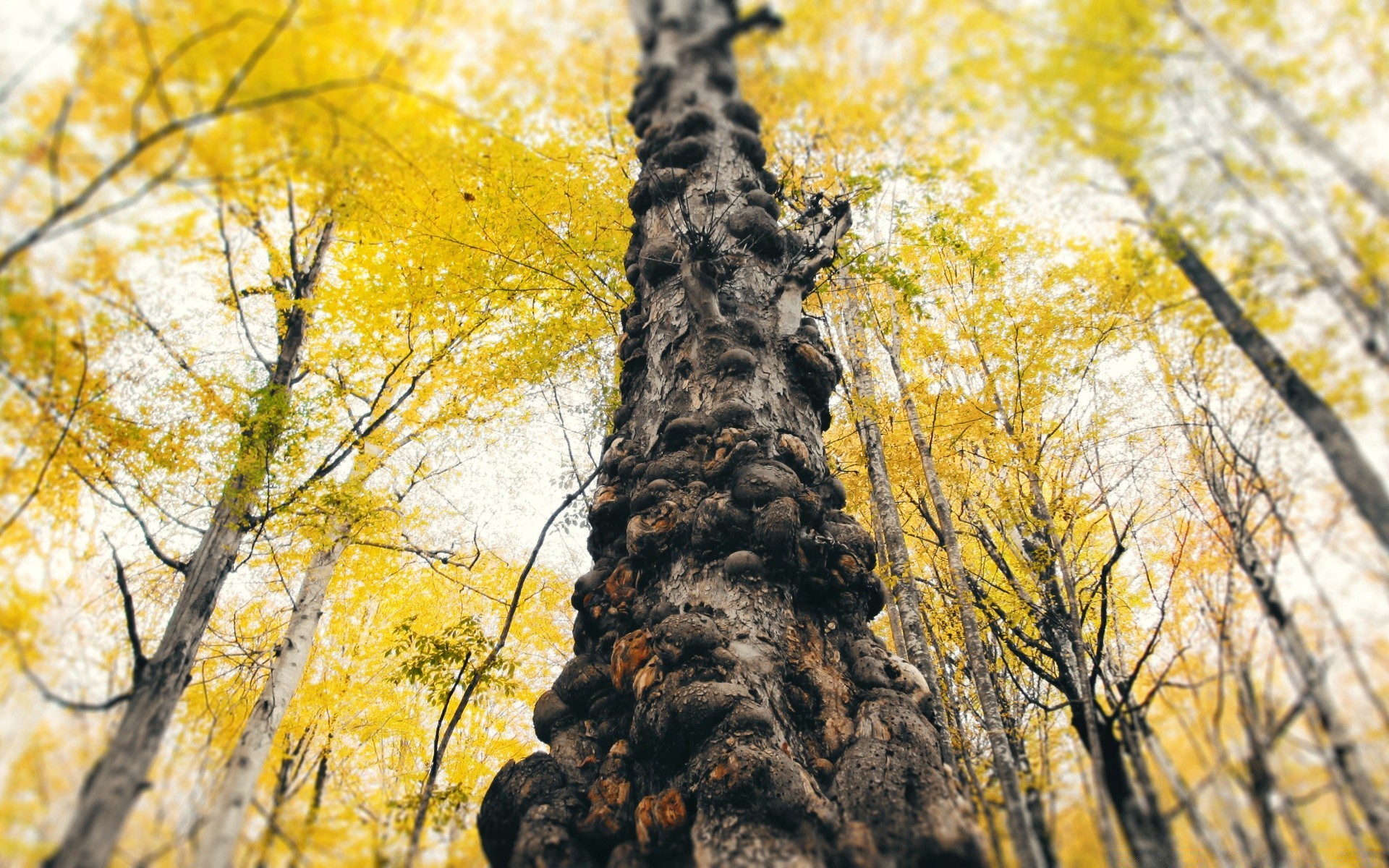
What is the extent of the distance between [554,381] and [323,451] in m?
2.14

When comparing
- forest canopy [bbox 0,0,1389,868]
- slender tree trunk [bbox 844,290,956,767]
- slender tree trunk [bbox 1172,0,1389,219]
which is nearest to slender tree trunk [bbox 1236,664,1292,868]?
forest canopy [bbox 0,0,1389,868]

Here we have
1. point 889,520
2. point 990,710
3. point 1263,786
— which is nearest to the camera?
point 1263,786

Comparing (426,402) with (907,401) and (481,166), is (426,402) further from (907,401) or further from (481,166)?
(907,401)

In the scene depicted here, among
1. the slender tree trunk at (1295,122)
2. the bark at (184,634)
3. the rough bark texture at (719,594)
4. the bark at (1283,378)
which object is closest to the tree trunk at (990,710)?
the rough bark texture at (719,594)

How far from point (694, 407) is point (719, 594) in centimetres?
101

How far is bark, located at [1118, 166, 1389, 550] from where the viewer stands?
176 cm

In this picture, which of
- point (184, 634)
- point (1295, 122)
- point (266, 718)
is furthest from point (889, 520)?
point (266, 718)

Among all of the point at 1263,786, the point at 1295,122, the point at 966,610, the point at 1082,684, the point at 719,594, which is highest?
the point at 1295,122

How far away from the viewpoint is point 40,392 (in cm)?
220

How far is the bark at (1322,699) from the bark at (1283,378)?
451mm

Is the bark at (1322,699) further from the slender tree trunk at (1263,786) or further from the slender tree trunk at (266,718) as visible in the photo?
the slender tree trunk at (266,718)

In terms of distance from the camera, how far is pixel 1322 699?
1.81 m

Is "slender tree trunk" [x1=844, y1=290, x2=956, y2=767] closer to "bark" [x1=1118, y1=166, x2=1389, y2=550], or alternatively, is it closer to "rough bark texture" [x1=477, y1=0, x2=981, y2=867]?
"rough bark texture" [x1=477, y1=0, x2=981, y2=867]

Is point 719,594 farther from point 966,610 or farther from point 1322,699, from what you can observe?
point 966,610
